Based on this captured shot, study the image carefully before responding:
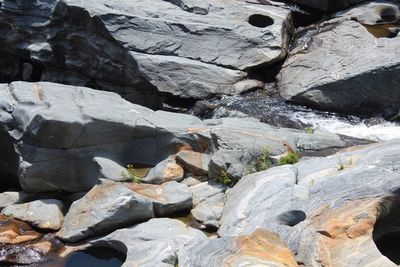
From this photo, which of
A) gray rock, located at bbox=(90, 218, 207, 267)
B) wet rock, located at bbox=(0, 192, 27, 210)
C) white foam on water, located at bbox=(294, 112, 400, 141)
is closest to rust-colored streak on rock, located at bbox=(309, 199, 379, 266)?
gray rock, located at bbox=(90, 218, 207, 267)

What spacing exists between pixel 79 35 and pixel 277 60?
658cm

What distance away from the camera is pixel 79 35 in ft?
61.2

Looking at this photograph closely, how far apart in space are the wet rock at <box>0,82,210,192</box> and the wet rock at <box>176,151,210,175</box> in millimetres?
302

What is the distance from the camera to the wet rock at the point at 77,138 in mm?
11641

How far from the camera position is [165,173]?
11.6 metres

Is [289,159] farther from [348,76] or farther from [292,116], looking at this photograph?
[348,76]

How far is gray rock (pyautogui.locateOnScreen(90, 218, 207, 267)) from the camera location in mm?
8766

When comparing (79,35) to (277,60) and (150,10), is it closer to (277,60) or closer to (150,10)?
(150,10)

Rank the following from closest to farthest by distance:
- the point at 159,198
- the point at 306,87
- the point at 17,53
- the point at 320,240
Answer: the point at 320,240 < the point at 159,198 < the point at 306,87 < the point at 17,53

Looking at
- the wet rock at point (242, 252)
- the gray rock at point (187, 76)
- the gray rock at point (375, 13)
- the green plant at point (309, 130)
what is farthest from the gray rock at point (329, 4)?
the wet rock at point (242, 252)

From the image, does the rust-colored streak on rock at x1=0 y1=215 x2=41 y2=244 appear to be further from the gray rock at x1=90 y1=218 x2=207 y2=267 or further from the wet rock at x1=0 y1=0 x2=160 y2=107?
the wet rock at x1=0 y1=0 x2=160 y2=107

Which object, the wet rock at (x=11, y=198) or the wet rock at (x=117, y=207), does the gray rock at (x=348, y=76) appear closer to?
the wet rock at (x=117, y=207)

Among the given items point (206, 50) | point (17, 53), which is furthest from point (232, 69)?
point (17, 53)

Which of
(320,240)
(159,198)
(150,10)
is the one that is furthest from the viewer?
(150,10)
